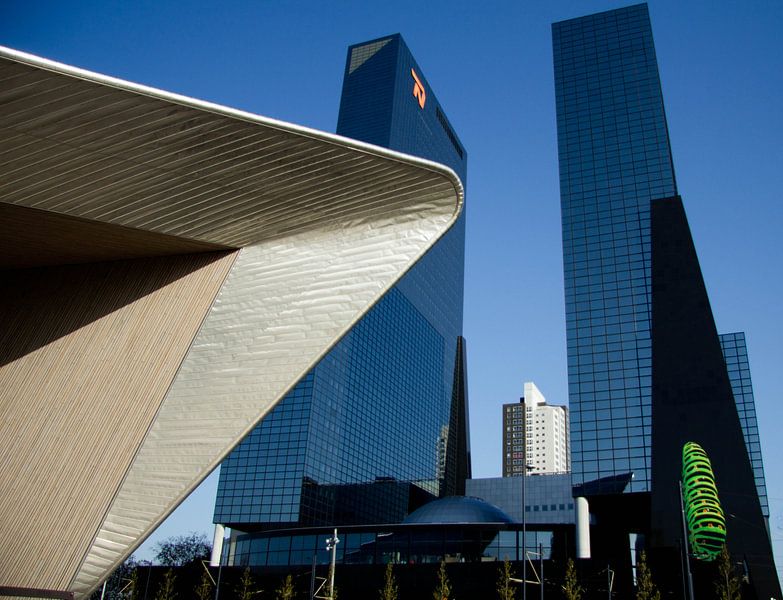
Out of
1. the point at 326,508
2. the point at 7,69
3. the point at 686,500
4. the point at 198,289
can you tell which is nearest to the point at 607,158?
the point at 686,500

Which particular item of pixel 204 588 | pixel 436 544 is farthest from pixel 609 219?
pixel 204 588

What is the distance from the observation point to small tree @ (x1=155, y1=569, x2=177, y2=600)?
55062 mm

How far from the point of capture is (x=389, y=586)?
4672 centimetres

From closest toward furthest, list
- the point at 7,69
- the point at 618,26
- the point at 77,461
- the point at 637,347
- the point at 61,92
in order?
the point at 7,69
the point at 61,92
the point at 77,461
the point at 637,347
the point at 618,26

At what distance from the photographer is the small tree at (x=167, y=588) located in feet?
181

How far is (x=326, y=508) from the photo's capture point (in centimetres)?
9975

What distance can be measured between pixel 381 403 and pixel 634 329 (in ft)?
191

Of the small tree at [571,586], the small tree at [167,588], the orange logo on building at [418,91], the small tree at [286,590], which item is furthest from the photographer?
the orange logo on building at [418,91]

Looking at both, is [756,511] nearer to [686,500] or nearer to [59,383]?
[686,500]

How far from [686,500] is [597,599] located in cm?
942

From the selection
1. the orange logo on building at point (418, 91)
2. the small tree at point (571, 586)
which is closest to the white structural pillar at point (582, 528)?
the small tree at point (571, 586)

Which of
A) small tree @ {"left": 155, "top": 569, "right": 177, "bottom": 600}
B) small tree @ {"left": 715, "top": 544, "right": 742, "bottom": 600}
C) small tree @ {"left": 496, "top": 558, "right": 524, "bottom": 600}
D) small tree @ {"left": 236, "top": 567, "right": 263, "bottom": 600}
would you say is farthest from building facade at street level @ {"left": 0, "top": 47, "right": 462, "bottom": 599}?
small tree @ {"left": 155, "top": 569, "right": 177, "bottom": 600}

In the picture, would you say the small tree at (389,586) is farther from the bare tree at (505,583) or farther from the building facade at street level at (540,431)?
the building facade at street level at (540,431)

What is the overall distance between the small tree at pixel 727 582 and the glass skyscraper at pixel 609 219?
71.4ft
